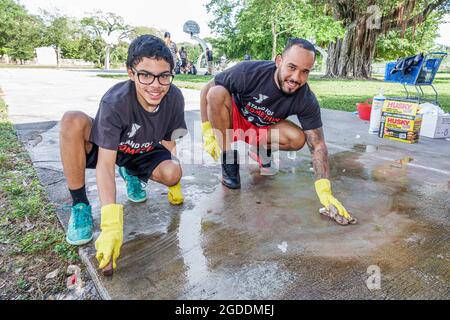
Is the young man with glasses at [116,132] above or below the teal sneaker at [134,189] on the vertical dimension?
above

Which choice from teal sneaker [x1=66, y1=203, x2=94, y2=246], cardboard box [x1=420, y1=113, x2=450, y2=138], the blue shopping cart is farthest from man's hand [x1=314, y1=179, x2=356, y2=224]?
the blue shopping cart

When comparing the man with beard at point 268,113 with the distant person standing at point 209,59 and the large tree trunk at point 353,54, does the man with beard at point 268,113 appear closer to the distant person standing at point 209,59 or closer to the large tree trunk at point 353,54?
the distant person standing at point 209,59

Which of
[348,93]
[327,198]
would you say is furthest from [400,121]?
[348,93]

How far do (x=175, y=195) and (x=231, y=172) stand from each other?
51 centimetres

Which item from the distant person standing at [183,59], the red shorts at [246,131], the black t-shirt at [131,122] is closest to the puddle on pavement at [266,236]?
the red shorts at [246,131]

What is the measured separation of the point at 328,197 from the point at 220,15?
2916 centimetres

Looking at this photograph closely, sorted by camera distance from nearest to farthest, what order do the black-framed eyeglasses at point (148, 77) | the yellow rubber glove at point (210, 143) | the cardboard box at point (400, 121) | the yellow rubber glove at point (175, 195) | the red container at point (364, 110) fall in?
the black-framed eyeglasses at point (148, 77)
the yellow rubber glove at point (175, 195)
the yellow rubber glove at point (210, 143)
the cardboard box at point (400, 121)
the red container at point (364, 110)

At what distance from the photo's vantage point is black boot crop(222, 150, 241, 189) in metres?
2.41

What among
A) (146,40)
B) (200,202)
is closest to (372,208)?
(200,202)

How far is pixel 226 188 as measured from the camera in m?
2.40

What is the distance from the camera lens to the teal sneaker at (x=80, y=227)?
63.7 inches

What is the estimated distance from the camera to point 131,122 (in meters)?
1.75

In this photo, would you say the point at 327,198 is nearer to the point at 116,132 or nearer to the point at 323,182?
the point at 323,182

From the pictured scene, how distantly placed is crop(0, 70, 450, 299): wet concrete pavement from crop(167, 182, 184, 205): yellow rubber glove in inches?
1.9
